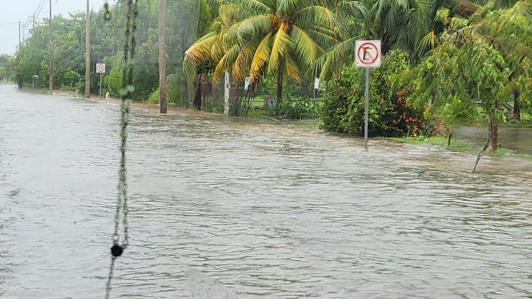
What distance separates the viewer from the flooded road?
7.19 meters

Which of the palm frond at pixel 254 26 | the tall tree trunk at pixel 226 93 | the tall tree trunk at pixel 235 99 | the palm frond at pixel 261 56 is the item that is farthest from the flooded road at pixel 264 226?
the tall tree trunk at pixel 226 93

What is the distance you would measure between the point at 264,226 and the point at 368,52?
11236mm

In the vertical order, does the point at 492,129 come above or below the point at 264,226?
above

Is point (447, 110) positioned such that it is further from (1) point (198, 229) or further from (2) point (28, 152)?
(1) point (198, 229)

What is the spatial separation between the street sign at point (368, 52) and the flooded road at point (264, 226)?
2.49 m

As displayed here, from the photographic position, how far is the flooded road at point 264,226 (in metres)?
7.19

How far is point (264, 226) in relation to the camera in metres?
9.95

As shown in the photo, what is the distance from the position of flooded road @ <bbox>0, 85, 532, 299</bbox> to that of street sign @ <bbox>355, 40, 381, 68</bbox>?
2.49 metres

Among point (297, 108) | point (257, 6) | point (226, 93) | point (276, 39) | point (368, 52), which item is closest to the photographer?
point (368, 52)

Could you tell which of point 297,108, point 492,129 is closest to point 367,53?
point 492,129

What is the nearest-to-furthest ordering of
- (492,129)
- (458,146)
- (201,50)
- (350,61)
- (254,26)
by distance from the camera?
(492,129) < (458,146) < (254,26) < (350,61) < (201,50)

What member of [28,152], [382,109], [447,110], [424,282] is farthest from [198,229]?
[382,109]

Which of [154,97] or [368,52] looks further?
[154,97]

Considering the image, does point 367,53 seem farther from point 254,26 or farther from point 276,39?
point 254,26
